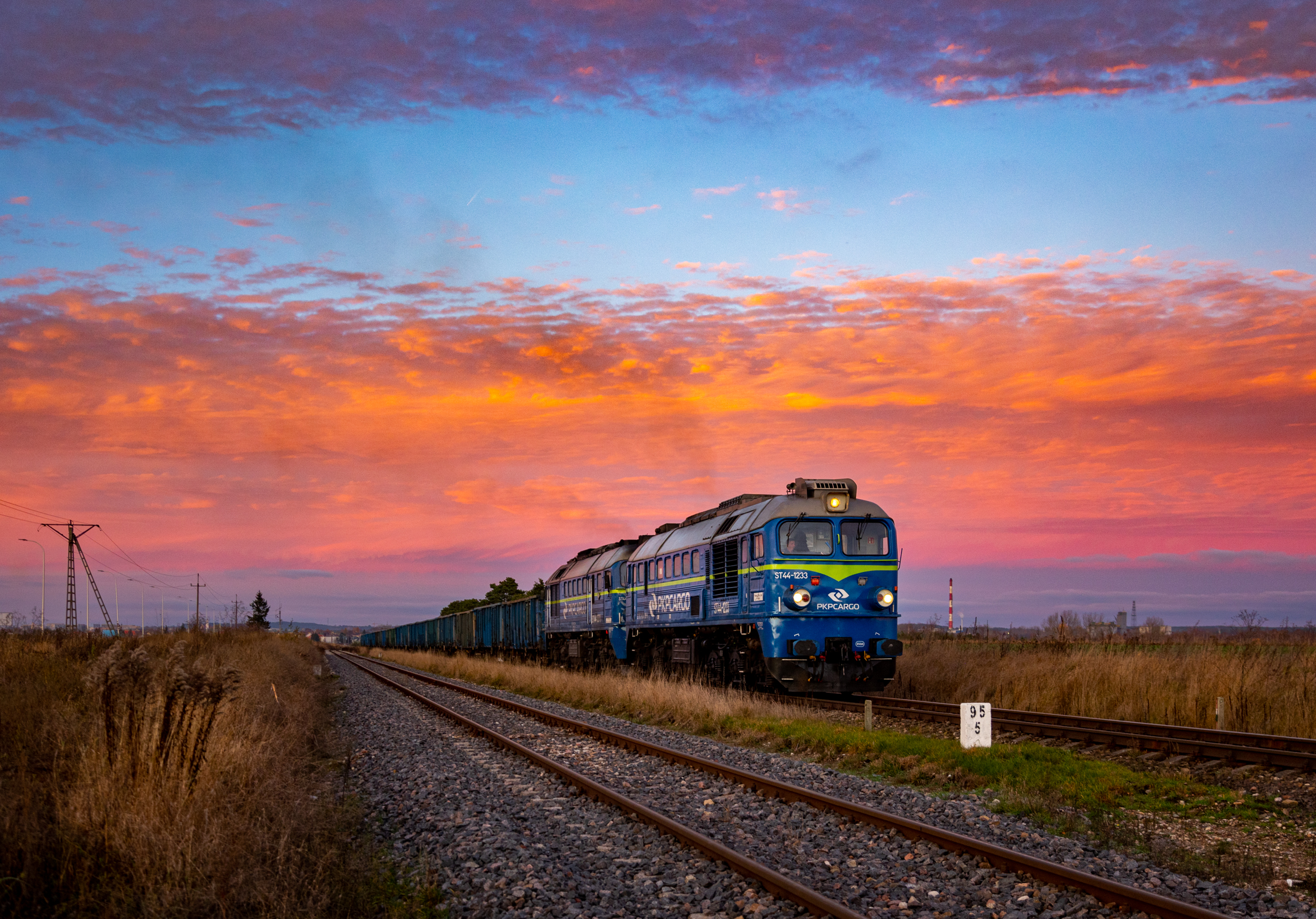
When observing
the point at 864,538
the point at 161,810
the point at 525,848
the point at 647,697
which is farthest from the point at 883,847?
the point at 647,697

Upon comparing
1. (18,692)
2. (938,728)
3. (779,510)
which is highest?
(779,510)

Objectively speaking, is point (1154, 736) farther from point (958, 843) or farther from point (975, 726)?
point (958, 843)

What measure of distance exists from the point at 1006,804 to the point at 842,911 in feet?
15.1

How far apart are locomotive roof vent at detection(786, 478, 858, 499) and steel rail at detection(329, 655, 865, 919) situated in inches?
312

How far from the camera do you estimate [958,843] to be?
813 cm

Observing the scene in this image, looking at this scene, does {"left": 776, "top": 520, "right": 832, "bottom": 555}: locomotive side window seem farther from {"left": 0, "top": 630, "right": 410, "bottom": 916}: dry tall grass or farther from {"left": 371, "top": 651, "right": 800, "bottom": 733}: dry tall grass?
{"left": 0, "top": 630, "right": 410, "bottom": 916}: dry tall grass

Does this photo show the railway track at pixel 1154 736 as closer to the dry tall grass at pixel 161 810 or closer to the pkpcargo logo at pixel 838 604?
the pkpcargo logo at pixel 838 604

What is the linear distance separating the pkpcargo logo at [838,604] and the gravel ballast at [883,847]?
5878mm

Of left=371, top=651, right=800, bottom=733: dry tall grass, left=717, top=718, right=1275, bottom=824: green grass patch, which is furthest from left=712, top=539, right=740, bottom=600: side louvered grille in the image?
left=717, top=718, right=1275, bottom=824: green grass patch

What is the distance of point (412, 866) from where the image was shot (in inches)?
325

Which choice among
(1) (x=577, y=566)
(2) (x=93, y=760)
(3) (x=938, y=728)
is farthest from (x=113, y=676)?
(1) (x=577, y=566)

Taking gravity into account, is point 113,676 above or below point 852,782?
above

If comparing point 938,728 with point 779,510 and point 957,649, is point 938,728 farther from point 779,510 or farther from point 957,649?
point 957,649

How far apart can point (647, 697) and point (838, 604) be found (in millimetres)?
4584
